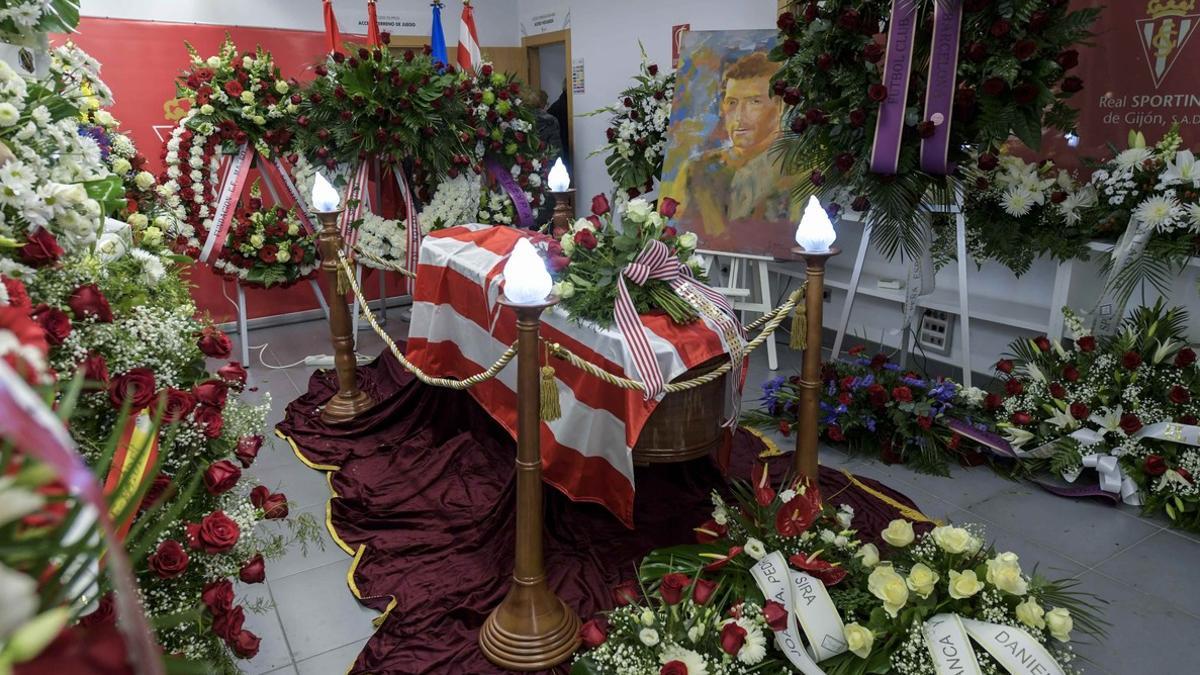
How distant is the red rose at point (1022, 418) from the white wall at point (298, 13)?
17.9 ft

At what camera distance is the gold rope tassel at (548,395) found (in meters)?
2.11

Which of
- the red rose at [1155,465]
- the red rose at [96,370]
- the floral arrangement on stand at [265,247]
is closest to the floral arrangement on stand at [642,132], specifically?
the floral arrangement on stand at [265,247]

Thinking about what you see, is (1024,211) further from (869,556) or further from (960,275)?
(869,556)

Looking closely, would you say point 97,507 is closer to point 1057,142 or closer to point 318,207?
point 318,207

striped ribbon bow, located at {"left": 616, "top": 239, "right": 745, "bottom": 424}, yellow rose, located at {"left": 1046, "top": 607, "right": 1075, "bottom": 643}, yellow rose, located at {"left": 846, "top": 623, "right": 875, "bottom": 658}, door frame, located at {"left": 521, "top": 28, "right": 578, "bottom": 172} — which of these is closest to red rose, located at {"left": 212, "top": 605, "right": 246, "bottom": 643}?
striped ribbon bow, located at {"left": 616, "top": 239, "right": 745, "bottom": 424}

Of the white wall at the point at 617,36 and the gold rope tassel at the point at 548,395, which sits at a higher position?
the white wall at the point at 617,36

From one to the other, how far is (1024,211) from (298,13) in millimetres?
5231

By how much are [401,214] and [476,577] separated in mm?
3439

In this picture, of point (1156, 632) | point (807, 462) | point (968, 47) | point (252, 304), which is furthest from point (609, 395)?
point (252, 304)

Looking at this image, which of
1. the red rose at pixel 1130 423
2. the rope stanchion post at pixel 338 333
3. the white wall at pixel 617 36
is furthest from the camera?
the white wall at pixel 617 36

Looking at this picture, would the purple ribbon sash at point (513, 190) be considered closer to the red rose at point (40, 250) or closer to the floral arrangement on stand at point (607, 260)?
the floral arrangement on stand at point (607, 260)

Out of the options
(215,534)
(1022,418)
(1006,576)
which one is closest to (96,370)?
(215,534)

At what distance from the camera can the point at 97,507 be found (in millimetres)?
459

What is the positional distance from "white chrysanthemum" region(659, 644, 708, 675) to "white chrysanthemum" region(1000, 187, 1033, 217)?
2816 millimetres
